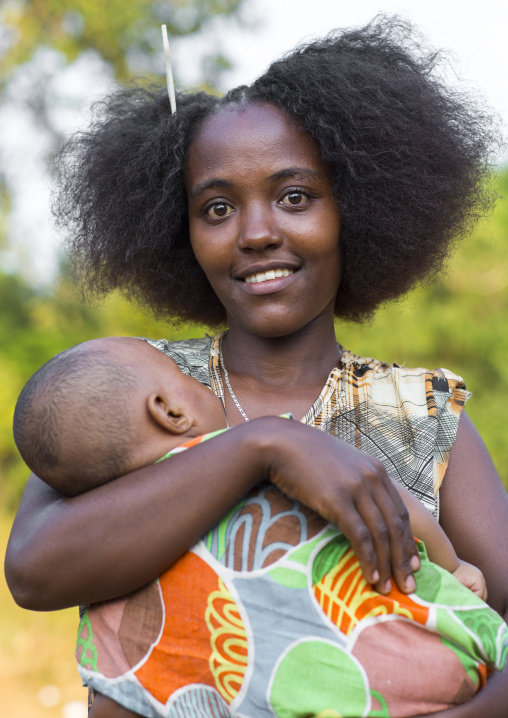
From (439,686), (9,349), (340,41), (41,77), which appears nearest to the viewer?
(439,686)

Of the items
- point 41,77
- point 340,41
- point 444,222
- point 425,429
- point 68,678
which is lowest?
point 68,678

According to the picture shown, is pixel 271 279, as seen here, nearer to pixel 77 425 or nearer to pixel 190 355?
pixel 190 355

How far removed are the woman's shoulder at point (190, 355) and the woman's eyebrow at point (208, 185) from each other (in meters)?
0.44

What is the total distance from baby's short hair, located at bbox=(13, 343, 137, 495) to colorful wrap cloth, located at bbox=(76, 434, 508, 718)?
270mm

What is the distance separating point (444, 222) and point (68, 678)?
3.92 metres

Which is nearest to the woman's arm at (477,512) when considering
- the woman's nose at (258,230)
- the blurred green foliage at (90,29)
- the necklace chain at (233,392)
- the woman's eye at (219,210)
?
the necklace chain at (233,392)

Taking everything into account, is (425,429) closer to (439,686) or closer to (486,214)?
(439,686)

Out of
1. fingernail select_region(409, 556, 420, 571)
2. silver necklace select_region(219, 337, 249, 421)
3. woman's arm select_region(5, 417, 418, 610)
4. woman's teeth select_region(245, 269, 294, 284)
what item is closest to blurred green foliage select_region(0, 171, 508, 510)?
silver necklace select_region(219, 337, 249, 421)

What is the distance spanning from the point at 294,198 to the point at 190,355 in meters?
0.54

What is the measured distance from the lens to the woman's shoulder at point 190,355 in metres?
2.30

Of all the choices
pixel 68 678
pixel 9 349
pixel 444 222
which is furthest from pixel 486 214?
pixel 9 349

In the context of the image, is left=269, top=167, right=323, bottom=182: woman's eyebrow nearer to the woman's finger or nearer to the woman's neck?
the woman's neck

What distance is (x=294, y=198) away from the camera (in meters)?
2.25

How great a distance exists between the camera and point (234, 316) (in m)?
Answer: 2.39
